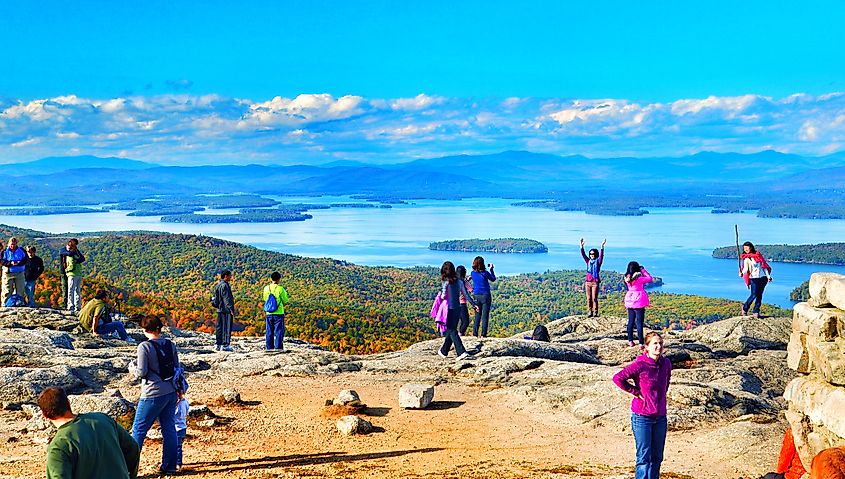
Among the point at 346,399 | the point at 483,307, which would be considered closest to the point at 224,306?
the point at 346,399

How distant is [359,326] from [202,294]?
2360 cm

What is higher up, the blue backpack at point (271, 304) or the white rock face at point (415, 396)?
the blue backpack at point (271, 304)

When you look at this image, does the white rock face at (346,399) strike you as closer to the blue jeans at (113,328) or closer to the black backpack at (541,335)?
the black backpack at (541,335)

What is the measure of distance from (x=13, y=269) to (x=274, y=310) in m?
8.86

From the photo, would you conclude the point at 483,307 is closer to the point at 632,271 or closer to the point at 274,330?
the point at 632,271

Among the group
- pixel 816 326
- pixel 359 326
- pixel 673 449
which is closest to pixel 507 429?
pixel 673 449

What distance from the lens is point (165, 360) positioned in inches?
405

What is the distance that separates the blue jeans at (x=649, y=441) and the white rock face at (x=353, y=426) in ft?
18.5

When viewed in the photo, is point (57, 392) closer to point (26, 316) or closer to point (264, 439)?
point (264, 439)

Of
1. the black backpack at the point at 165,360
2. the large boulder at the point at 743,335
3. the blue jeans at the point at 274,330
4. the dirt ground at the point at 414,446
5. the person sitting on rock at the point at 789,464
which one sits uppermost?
the black backpack at the point at 165,360

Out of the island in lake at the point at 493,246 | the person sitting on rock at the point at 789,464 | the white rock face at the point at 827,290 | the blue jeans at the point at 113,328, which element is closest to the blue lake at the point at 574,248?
the island in lake at the point at 493,246

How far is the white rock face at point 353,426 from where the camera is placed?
13.7 meters

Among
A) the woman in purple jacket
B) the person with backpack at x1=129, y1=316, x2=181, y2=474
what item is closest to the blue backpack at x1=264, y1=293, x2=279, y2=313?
the person with backpack at x1=129, y1=316, x2=181, y2=474

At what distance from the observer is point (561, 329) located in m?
26.3
